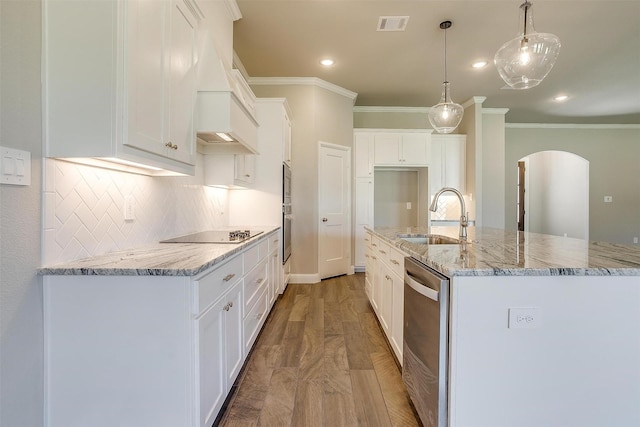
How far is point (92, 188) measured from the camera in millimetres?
1378

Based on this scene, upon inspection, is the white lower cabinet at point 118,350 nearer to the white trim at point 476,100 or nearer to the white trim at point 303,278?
the white trim at point 303,278

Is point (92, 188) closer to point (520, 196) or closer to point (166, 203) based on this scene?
point (166, 203)

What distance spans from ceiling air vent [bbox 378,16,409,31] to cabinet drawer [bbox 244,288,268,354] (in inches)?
114

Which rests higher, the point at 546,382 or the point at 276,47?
the point at 276,47

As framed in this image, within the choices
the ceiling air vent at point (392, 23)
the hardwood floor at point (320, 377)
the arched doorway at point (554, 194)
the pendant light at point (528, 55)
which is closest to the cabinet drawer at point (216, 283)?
the hardwood floor at point (320, 377)

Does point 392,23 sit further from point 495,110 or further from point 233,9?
point 495,110

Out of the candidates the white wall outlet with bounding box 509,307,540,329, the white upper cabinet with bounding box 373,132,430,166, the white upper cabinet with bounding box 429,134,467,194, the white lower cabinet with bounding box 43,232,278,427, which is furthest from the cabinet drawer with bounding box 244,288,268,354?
the white upper cabinet with bounding box 429,134,467,194

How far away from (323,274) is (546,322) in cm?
329

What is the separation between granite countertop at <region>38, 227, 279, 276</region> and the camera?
1.13 metres

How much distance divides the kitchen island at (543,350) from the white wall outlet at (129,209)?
164 centimetres

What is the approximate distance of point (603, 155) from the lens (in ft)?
21.0

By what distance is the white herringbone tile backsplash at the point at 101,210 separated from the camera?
1203 mm

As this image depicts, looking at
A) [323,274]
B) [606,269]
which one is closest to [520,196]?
[323,274]

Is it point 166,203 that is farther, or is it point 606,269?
point 166,203
